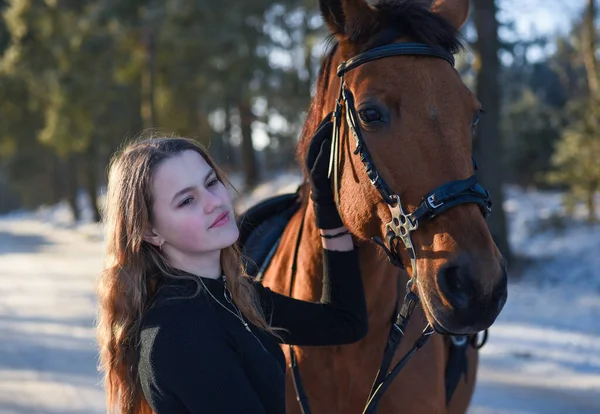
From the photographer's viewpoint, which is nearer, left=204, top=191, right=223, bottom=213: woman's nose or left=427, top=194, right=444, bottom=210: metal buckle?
left=427, top=194, right=444, bottom=210: metal buckle

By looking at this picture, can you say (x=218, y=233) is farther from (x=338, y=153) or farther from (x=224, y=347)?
(x=338, y=153)

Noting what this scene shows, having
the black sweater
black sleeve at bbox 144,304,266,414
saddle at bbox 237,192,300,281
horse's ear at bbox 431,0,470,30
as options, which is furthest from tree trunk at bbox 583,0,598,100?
black sleeve at bbox 144,304,266,414

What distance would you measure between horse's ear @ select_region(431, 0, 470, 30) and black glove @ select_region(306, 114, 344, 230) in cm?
57

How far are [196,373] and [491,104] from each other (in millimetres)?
9348

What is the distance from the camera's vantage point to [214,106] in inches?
808

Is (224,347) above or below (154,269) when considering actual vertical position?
below

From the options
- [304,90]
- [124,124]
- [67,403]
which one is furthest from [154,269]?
[124,124]

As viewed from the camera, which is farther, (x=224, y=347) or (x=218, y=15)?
(x=218, y=15)

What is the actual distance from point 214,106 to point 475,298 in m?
19.6

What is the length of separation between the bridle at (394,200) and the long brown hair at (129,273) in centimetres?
53

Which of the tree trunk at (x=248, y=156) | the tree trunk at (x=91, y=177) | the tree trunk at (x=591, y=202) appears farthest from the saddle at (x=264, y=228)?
the tree trunk at (x=91, y=177)

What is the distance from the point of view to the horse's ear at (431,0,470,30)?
2.19 m

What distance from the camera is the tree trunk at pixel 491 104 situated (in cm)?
991

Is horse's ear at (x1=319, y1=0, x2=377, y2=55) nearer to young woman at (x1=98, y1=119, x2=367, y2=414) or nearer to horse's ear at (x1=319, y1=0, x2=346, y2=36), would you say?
horse's ear at (x1=319, y1=0, x2=346, y2=36)
